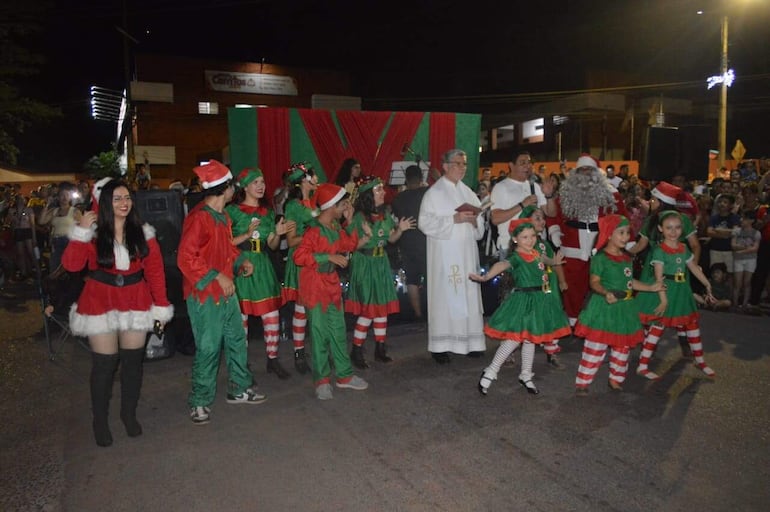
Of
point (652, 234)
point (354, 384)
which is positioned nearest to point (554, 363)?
point (652, 234)

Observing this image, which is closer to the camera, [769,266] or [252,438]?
[252,438]

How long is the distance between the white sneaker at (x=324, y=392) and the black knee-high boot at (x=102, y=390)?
1693 millimetres

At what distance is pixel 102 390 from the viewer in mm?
4332

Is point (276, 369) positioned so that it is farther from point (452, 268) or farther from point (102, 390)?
point (452, 268)

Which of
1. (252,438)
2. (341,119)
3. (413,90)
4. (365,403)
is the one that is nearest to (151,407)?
(252,438)

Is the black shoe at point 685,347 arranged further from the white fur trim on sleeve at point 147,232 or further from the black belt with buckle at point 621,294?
the white fur trim on sleeve at point 147,232

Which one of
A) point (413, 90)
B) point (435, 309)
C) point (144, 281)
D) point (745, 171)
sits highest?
point (413, 90)

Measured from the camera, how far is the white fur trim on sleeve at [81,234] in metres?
4.12

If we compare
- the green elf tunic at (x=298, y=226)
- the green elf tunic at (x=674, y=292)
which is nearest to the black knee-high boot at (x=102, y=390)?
the green elf tunic at (x=298, y=226)

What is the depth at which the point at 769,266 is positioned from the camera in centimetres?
909

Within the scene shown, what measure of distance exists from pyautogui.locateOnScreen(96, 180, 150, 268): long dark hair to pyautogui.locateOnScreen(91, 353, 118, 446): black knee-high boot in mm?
685

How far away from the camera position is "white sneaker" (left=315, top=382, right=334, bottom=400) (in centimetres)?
529

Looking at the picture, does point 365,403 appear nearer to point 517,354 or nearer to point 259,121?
point 517,354

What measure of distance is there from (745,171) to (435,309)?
12.9 metres
